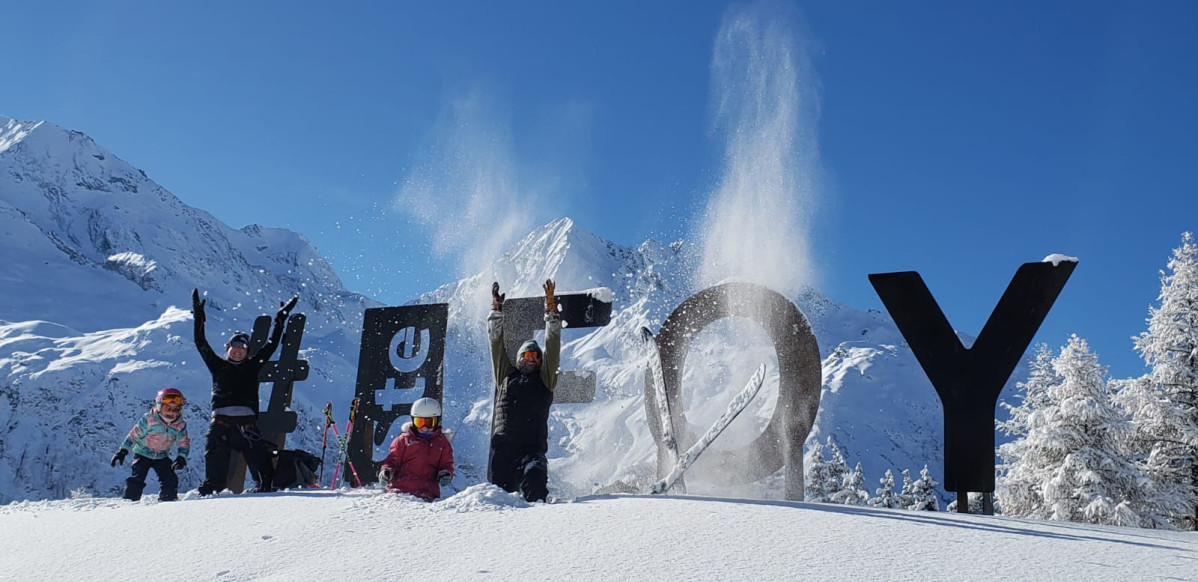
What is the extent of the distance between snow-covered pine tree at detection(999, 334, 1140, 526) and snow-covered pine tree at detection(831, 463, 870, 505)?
9518 mm

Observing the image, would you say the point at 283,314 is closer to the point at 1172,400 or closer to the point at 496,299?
the point at 496,299

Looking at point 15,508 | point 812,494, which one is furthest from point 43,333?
point 15,508

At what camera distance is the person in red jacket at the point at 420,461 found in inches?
258

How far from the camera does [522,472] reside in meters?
6.90

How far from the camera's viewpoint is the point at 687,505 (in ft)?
18.1

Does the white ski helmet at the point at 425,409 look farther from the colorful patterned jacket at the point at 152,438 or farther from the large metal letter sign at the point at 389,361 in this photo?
the large metal letter sign at the point at 389,361

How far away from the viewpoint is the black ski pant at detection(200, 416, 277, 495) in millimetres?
8086

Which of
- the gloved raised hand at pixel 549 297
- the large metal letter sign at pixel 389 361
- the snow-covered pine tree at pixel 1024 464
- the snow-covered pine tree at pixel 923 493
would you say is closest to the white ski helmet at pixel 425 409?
the gloved raised hand at pixel 549 297

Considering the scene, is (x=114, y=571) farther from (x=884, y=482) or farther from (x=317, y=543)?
(x=884, y=482)

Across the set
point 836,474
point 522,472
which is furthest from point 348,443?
point 836,474

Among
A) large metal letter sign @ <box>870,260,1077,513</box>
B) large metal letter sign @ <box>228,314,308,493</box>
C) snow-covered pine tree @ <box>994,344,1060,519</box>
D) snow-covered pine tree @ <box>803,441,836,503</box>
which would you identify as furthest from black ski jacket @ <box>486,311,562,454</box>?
snow-covered pine tree @ <box>803,441,836,503</box>

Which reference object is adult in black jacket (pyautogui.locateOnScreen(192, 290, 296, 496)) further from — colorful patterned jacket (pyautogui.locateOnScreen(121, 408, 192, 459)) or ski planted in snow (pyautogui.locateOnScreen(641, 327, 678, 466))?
ski planted in snow (pyautogui.locateOnScreen(641, 327, 678, 466))

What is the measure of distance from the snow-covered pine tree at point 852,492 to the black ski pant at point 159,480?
20132 millimetres

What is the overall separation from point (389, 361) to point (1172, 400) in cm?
1285
